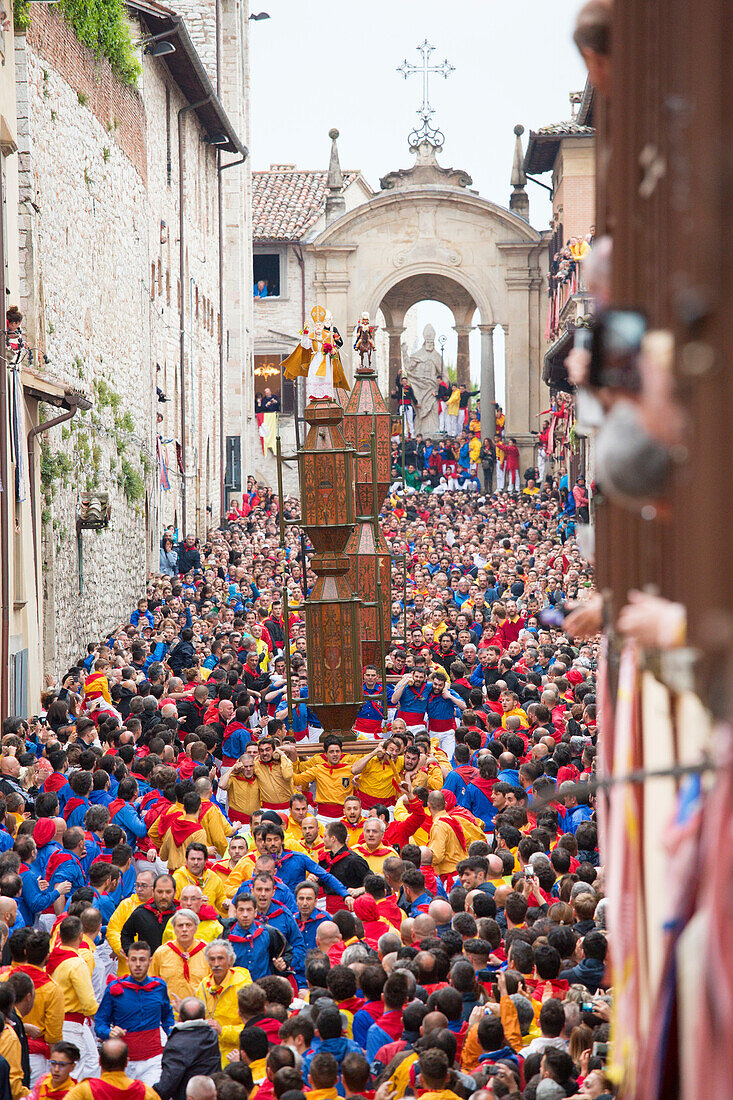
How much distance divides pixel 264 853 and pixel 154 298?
21409 mm

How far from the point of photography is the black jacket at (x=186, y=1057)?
6.59 m

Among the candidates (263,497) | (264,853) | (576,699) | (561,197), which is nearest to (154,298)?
(263,497)

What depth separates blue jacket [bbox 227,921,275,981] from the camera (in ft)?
25.8

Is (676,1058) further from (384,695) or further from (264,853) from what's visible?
(384,695)

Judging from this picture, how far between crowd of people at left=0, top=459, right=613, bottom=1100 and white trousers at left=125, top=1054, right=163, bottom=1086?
2cm

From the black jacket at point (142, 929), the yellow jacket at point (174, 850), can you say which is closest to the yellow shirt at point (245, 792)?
the yellow jacket at point (174, 850)

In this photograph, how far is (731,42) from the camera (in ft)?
6.73

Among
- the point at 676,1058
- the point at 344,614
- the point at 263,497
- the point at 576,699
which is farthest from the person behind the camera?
the point at 263,497

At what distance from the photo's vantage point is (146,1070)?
24.8 ft

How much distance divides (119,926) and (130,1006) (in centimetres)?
84

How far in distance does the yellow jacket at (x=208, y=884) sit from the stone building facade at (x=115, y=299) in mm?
9984

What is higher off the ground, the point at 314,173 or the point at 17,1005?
the point at 314,173

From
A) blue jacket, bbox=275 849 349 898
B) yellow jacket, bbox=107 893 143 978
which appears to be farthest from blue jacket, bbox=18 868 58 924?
blue jacket, bbox=275 849 349 898

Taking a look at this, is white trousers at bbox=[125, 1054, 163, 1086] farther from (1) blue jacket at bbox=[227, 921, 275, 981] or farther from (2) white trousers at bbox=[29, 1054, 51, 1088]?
(1) blue jacket at bbox=[227, 921, 275, 981]
